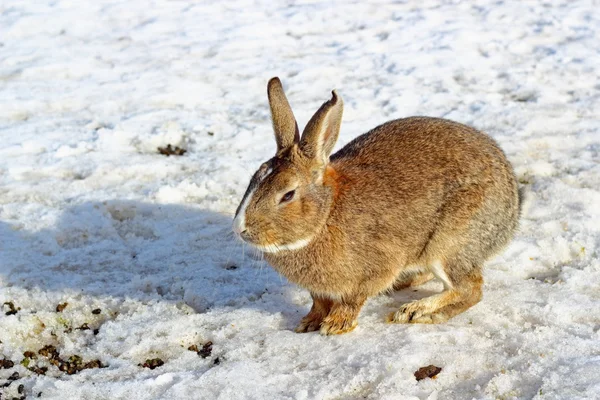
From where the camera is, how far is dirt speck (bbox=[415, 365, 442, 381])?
3881 millimetres

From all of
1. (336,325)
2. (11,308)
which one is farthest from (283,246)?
(11,308)

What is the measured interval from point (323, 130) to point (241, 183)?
86.8 inches

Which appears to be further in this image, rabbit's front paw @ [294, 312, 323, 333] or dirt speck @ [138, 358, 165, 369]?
rabbit's front paw @ [294, 312, 323, 333]

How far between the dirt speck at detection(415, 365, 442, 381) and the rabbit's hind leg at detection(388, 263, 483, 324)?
606 mm

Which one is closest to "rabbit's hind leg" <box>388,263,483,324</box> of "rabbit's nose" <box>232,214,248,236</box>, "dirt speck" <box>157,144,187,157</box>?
"rabbit's nose" <box>232,214,248,236</box>

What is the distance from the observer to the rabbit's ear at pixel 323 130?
4129 mm

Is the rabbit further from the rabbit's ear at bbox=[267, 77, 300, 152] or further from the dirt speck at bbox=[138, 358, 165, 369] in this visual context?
the dirt speck at bbox=[138, 358, 165, 369]

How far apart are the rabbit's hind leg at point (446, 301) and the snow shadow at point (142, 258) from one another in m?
0.74

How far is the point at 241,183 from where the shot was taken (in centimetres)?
632

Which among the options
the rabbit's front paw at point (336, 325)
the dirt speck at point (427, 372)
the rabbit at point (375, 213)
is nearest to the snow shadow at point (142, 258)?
the rabbit's front paw at point (336, 325)

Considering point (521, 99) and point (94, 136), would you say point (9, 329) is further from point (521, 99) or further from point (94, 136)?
point (521, 99)

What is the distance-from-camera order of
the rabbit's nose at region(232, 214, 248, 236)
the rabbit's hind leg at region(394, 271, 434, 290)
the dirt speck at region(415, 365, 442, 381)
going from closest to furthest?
the dirt speck at region(415, 365, 442, 381) → the rabbit's nose at region(232, 214, 248, 236) → the rabbit's hind leg at region(394, 271, 434, 290)

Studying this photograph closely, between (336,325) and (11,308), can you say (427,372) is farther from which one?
(11,308)

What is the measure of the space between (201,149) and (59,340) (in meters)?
2.83
